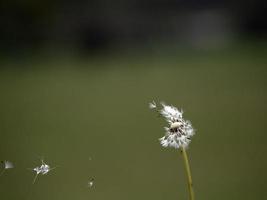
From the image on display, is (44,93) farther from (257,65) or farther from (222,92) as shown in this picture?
(257,65)

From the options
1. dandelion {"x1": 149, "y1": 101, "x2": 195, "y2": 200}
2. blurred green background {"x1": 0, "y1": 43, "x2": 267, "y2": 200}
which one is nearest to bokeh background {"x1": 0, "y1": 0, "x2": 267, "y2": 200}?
blurred green background {"x1": 0, "y1": 43, "x2": 267, "y2": 200}

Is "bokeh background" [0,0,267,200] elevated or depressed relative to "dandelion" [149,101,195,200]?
elevated

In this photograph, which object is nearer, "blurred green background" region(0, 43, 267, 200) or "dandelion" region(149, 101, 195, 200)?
"dandelion" region(149, 101, 195, 200)

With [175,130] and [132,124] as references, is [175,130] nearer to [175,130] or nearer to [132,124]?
[175,130]

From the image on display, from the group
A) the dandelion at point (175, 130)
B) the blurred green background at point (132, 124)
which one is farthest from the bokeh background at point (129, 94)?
the dandelion at point (175, 130)

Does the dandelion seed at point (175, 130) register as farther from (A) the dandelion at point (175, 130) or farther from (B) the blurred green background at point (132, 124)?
(B) the blurred green background at point (132, 124)

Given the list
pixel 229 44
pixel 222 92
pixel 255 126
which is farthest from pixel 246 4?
pixel 255 126

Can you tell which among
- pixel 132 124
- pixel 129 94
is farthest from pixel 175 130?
pixel 129 94

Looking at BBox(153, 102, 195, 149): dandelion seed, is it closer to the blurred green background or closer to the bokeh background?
the bokeh background
